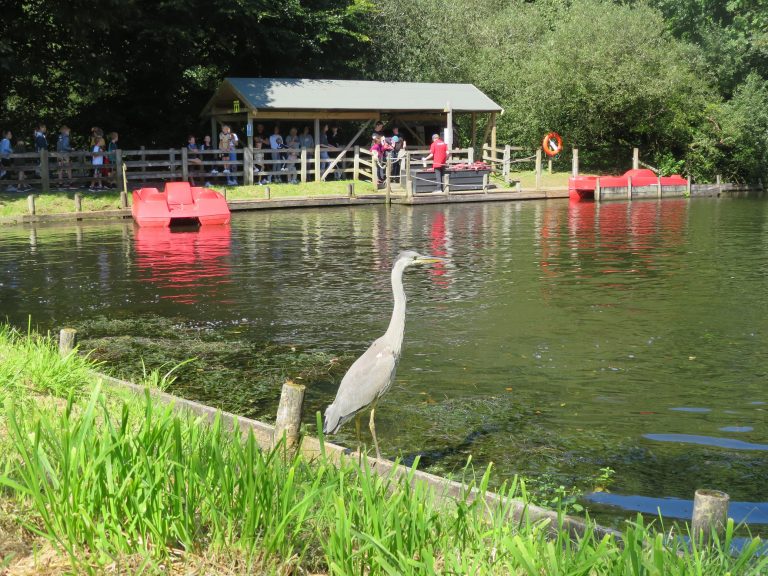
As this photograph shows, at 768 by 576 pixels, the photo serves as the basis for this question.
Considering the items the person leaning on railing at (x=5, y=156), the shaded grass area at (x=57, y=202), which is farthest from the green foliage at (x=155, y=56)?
the shaded grass area at (x=57, y=202)

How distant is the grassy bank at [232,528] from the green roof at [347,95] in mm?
32398

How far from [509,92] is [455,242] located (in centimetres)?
3000

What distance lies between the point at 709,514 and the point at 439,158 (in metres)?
31.3

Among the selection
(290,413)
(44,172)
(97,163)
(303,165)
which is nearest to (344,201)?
(303,165)

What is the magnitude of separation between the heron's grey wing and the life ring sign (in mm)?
38567

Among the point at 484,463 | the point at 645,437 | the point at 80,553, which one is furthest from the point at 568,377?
the point at 80,553

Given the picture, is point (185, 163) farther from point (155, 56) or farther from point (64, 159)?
A: point (155, 56)

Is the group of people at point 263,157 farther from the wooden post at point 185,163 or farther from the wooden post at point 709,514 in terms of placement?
the wooden post at point 709,514

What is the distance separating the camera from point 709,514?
480cm

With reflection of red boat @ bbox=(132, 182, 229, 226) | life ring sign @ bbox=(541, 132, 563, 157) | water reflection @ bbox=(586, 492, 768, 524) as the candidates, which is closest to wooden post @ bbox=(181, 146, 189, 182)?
reflection of red boat @ bbox=(132, 182, 229, 226)

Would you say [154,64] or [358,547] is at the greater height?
[154,64]

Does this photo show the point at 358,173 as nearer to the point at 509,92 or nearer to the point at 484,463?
the point at 509,92

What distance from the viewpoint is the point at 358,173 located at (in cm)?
3934

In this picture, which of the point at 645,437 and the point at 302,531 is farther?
the point at 645,437
